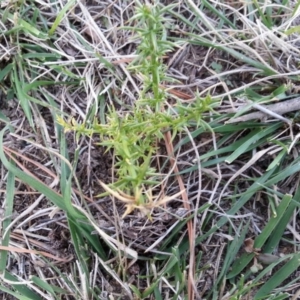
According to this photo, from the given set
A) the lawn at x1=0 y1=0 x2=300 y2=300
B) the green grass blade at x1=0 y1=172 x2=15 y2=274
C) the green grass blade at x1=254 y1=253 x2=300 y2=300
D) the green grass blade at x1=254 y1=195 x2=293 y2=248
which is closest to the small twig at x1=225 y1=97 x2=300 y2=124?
the lawn at x1=0 y1=0 x2=300 y2=300

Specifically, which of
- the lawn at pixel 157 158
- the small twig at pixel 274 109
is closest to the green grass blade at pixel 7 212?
the lawn at pixel 157 158

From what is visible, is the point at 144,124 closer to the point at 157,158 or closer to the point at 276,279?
the point at 157,158

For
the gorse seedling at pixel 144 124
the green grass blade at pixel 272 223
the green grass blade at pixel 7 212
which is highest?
the gorse seedling at pixel 144 124

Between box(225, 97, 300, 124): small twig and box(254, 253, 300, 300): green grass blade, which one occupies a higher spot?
box(225, 97, 300, 124): small twig

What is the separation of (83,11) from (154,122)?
Result: 0.52m

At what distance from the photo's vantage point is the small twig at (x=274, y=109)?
1.33 metres

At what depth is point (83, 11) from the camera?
4.84 feet

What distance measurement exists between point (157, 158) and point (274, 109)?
362mm

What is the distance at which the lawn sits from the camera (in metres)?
1.29

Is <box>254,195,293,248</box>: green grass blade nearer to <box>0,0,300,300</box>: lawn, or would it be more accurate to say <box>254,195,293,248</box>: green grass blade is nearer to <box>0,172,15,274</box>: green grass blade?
<box>0,0,300,300</box>: lawn

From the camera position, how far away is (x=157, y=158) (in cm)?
133

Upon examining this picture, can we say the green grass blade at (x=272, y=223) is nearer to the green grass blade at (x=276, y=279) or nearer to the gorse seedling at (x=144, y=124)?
the green grass blade at (x=276, y=279)

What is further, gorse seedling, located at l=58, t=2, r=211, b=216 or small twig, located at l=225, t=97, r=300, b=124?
small twig, located at l=225, t=97, r=300, b=124

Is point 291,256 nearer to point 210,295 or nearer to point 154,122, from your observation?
point 210,295
